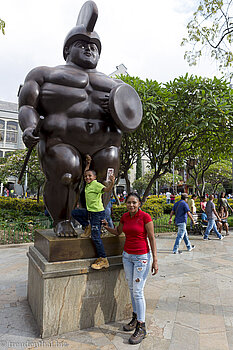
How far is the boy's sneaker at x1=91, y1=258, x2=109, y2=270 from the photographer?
2.39 m

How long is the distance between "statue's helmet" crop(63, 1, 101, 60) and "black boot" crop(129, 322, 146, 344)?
3071mm

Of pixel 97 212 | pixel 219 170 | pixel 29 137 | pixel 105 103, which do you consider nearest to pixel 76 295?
pixel 97 212

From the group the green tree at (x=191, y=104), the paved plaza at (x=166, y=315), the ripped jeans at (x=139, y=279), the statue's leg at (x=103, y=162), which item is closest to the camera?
the paved plaza at (x=166, y=315)

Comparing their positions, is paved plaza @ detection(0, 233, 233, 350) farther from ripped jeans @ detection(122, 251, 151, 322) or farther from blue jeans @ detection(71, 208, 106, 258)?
blue jeans @ detection(71, 208, 106, 258)

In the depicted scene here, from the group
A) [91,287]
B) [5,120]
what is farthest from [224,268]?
[5,120]

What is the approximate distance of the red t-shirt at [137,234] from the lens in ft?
7.91

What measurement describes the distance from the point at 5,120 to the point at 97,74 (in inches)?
1371

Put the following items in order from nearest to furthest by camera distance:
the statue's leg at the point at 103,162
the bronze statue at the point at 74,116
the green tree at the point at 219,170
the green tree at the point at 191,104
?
the bronze statue at the point at 74,116 < the statue's leg at the point at 103,162 < the green tree at the point at 191,104 < the green tree at the point at 219,170

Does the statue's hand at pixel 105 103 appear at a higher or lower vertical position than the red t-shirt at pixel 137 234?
higher

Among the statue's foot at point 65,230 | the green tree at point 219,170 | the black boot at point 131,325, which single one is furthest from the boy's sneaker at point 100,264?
the green tree at point 219,170

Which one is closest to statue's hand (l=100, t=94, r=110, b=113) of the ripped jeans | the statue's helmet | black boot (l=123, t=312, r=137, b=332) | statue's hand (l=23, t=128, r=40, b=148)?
the statue's helmet

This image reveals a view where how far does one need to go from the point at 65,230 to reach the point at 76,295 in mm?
636

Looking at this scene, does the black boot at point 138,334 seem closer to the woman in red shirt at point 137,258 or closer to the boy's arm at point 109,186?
the woman in red shirt at point 137,258

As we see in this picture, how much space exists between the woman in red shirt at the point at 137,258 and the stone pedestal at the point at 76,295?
0.21 metres
